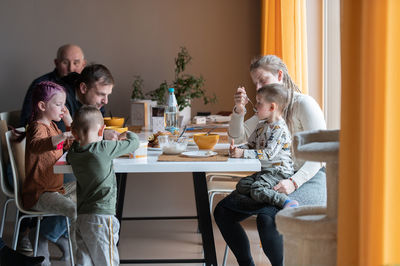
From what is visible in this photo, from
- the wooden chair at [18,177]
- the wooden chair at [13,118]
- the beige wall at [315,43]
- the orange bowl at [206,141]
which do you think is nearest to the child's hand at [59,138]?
the wooden chair at [18,177]

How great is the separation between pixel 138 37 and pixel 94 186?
7.80ft

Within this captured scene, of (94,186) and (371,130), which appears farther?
(94,186)

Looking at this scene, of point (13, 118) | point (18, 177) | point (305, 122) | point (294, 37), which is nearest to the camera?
point (305, 122)

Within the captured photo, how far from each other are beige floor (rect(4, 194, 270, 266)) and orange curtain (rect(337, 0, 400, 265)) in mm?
2270

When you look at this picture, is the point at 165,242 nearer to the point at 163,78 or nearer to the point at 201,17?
the point at 163,78

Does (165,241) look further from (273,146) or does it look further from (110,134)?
(273,146)

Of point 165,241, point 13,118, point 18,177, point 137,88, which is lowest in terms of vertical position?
point 165,241

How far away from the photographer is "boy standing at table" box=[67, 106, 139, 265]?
2.36m

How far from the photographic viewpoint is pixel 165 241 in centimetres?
393

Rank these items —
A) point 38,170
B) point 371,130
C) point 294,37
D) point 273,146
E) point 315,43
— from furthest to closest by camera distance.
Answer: point 315,43
point 294,37
point 38,170
point 273,146
point 371,130

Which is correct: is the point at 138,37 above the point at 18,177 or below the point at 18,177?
above

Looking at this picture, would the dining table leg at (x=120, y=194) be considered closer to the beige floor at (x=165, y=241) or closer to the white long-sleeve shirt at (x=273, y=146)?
the beige floor at (x=165, y=241)

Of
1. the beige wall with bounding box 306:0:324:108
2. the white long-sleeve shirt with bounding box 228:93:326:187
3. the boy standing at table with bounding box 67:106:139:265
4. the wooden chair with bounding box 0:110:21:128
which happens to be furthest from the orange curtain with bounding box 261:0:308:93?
the wooden chair with bounding box 0:110:21:128

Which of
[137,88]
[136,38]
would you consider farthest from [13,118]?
[136,38]
